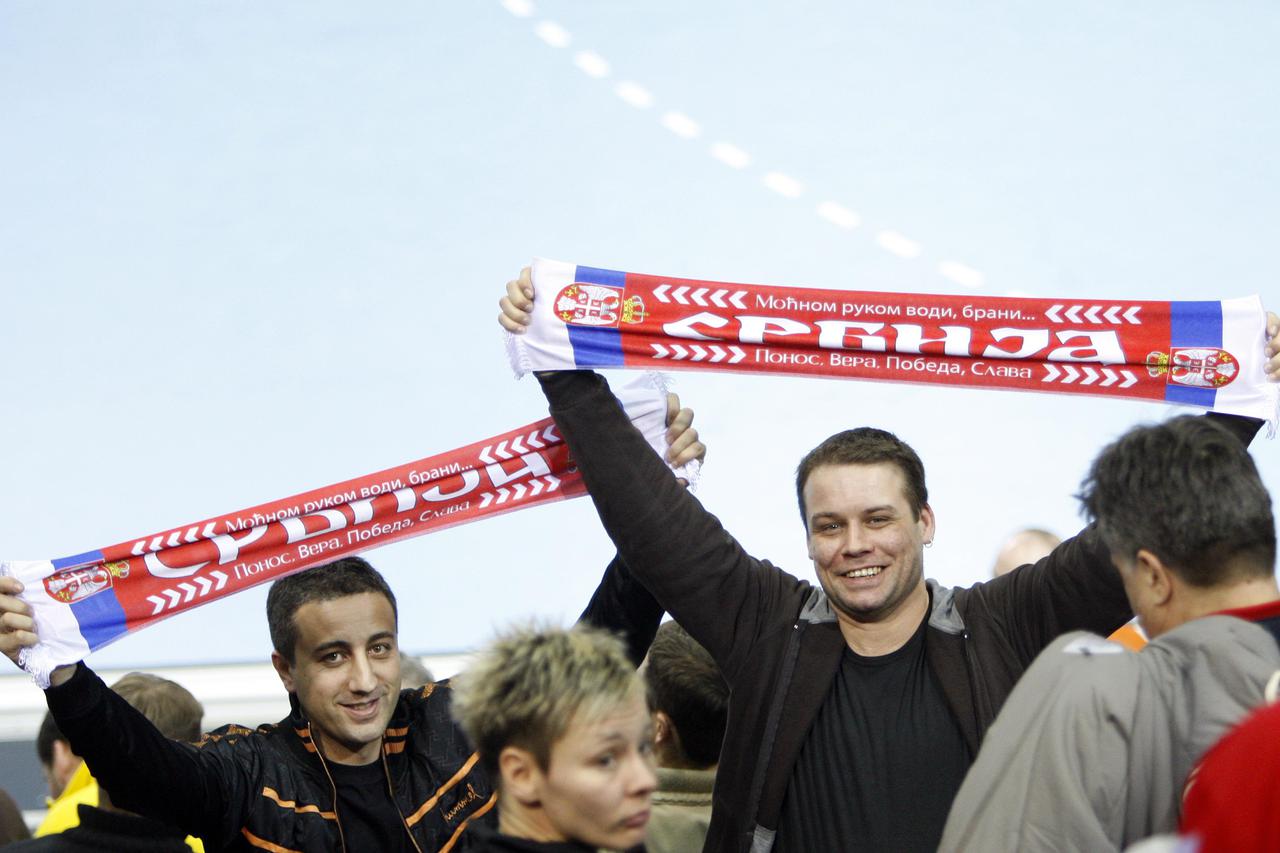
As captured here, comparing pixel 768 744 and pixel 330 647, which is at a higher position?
pixel 330 647

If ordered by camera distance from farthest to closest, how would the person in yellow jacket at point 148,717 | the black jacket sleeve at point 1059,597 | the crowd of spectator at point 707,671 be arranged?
the person in yellow jacket at point 148,717, the black jacket sleeve at point 1059,597, the crowd of spectator at point 707,671

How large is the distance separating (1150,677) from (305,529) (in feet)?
6.29

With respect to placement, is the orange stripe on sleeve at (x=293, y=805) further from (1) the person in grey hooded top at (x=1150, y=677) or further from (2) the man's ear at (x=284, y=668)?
(1) the person in grey hooded top at (x=1150, y=677)

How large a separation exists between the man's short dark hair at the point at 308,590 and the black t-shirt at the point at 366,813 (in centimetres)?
27

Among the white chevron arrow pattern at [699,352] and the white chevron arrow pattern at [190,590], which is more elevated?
the white chevron arrow pattern at [699,352]

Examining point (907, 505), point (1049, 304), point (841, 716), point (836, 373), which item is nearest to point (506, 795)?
point (841, 716)

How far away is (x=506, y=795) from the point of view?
6.05 feet

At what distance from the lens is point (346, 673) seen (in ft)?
9.12

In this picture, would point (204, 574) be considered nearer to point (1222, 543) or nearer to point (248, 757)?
point (248, 757)

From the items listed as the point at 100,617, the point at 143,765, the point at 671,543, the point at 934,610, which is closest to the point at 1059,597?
the point at 934,610

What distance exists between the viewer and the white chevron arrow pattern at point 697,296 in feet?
9.94

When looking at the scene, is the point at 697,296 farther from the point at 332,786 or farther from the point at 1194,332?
the point at 332,786

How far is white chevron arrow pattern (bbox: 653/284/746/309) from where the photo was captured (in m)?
3.03

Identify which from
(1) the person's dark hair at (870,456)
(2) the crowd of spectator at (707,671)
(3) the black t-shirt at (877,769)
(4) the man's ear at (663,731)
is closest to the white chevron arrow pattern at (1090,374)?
(2) the crowd of spectator at (707,671)
